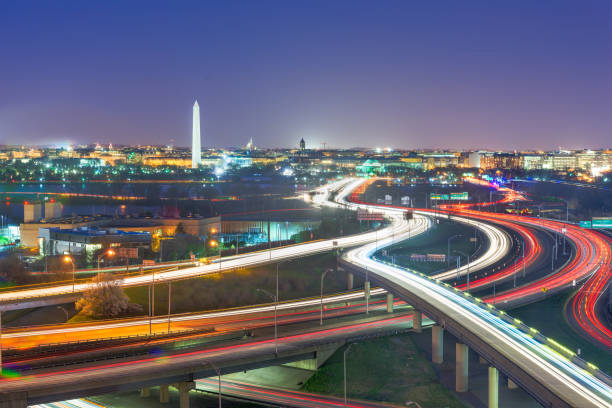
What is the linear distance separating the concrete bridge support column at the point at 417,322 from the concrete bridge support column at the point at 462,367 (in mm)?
3879

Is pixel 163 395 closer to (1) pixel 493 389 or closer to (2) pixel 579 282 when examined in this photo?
(1) pixel 493 389

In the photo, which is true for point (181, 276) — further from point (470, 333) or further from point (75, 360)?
point (470, 333)

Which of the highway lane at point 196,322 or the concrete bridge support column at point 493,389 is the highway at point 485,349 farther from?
the highway lane at point 196,322

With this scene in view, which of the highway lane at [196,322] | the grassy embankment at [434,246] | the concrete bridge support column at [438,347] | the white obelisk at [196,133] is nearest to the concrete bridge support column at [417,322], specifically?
the concrete bridge support column at [438,347]

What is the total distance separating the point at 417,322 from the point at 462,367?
4151 mm

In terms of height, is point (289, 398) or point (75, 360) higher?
point (75, 360)

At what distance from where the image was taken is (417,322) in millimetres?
22234

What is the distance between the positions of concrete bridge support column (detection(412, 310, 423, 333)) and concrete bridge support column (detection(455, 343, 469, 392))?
3879mm

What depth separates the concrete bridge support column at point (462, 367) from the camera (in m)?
18.1

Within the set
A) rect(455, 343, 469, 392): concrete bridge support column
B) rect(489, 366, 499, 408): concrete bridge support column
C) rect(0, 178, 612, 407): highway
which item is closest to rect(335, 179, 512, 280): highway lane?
rect(0, 178, 612, 407): highway

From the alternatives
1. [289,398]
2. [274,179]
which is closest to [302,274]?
[289,398]

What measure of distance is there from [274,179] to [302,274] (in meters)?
88.1

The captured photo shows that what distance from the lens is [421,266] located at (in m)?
36.2

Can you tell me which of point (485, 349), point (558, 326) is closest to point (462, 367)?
point (485, 349)
